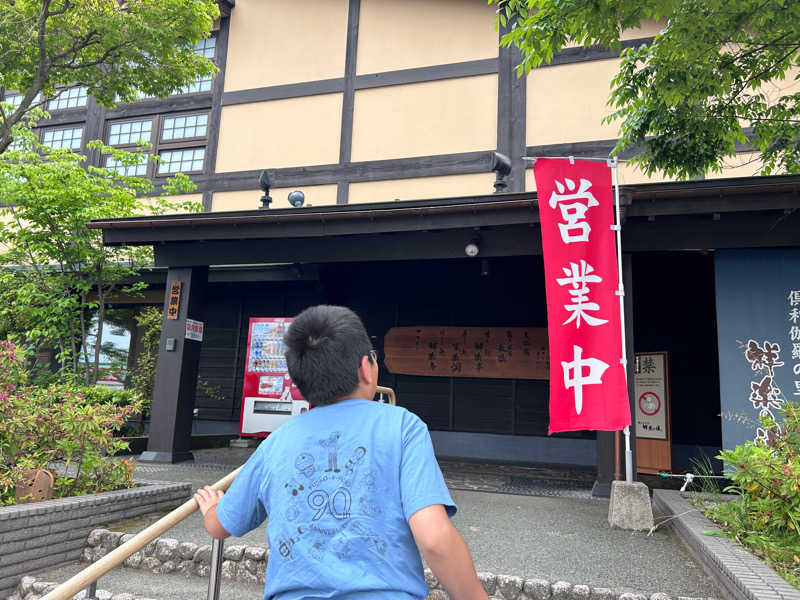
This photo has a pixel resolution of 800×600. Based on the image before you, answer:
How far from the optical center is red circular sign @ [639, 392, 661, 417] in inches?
361

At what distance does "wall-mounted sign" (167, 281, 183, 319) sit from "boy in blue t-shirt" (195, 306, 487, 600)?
7.40 m

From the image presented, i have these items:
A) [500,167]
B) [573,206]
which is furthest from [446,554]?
[500,167]

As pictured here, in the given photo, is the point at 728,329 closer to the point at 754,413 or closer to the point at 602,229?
the point at 754,413

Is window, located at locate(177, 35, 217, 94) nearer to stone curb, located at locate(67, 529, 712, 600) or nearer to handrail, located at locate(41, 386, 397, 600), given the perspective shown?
stone curb, located at locate(67, 529, 712, 600)

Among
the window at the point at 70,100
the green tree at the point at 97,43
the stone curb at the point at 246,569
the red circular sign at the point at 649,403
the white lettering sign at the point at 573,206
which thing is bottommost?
the stone curb at the point at 246,569

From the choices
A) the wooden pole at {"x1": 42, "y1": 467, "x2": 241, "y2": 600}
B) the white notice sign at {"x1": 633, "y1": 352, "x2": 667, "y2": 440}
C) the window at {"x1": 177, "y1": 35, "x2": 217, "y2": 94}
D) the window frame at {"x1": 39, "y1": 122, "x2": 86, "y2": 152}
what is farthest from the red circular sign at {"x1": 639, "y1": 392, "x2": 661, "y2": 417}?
the window frame at {"x1": 39, "y1": 122, "x2": 86, "y2": 152}

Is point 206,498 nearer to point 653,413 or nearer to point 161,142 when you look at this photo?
point 653,413

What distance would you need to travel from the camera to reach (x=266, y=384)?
10.1 metres

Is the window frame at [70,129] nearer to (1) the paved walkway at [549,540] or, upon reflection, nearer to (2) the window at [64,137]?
(2) the window at [64,137]

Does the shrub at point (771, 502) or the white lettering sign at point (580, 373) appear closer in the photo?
the shrub at point (771, 502)

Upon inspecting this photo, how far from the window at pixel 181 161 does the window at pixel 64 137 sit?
99.5 inches

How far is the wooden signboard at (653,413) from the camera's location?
29.5 ft

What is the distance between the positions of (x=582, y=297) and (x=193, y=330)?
220 inches

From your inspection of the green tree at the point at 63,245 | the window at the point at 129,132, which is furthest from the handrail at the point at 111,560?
the window at the point at 129,132
